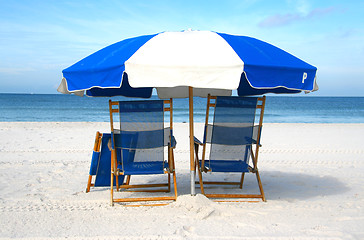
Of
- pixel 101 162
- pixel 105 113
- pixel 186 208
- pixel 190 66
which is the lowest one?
pixel 105 113

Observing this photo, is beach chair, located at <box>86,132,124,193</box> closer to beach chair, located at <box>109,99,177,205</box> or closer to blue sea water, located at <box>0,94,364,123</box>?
beach chair, located at <box>109,99,177,205</box>

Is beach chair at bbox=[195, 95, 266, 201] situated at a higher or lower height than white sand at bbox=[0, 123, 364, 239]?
higher

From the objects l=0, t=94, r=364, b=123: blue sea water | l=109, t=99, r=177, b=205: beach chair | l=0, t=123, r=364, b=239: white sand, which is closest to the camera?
l=0, t=123, r=364, b=239: white sand

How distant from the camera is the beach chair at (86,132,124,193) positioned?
4195 millimetres

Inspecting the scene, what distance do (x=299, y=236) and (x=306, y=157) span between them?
4630 millimetres

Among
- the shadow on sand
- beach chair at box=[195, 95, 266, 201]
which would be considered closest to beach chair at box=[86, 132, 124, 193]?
the shadow on sand

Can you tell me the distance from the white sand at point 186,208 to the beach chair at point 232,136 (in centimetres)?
40

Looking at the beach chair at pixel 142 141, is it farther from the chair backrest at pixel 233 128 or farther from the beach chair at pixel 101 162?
the chair backrest at pixel 233 128

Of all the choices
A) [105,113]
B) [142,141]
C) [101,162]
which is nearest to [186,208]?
[142,141]

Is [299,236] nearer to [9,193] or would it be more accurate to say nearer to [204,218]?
[204,218]

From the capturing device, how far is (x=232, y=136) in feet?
13.0

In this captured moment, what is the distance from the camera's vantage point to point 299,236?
8.98 ft

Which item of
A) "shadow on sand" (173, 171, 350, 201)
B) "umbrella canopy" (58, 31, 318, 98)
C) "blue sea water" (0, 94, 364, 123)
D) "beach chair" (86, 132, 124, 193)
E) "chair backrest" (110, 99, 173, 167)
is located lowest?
"blue sea water" (0, 94, 364, 123)

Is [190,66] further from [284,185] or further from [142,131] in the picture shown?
[284,185]
